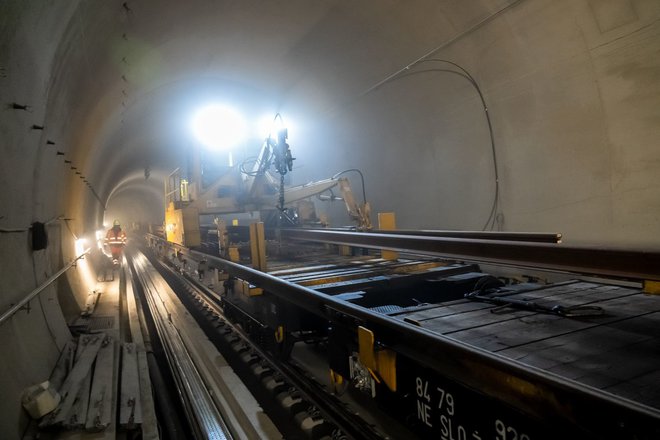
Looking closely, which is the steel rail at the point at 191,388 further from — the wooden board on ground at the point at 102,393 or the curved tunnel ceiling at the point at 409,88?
the curved tunnel ceiling at the point at 409,88

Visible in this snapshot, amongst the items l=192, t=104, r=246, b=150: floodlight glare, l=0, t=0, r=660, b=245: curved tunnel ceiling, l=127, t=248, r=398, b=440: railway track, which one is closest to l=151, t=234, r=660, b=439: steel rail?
l=127, t=248, r=398, b=440: railway track

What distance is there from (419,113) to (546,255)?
5.18m

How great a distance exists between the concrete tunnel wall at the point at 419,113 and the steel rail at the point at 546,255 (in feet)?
5.75

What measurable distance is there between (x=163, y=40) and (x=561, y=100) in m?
5.89

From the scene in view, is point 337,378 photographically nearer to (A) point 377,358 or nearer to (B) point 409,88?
(A) point 377,358

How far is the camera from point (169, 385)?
4832 millimetres

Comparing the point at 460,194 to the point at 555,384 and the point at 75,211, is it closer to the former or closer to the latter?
the point at 555,384

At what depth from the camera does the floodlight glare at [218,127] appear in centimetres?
1049

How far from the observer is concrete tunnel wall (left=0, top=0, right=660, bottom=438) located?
347cm

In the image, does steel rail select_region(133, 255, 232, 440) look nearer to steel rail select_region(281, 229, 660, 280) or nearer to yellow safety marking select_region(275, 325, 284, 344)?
yellow safety marking select_region(275, 325, 284, 344)

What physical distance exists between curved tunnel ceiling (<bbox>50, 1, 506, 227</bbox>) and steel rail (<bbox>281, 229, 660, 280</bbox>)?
3.66 m

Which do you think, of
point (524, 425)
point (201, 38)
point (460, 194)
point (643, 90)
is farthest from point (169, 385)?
point (643, 90)

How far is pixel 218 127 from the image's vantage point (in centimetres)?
1082

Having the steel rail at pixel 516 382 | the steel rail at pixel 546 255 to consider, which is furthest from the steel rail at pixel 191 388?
the steel rail at pixel 546 255
